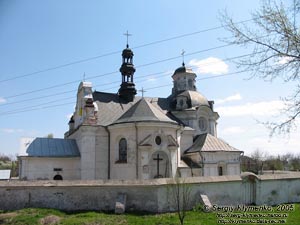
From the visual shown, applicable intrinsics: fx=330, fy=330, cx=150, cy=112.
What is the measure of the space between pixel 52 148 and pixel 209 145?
12.6 m

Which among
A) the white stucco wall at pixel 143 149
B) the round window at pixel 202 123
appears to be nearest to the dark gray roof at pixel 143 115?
the white stucco wall at pixel 143 149

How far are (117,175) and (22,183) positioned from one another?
9.42m

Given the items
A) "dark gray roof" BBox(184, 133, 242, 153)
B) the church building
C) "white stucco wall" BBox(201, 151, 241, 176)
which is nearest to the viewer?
the church building

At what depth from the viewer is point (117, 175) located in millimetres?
23969

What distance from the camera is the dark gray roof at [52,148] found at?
25.1 m

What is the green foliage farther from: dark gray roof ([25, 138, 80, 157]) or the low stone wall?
dark gray roof ([25, 138, 80, 157])

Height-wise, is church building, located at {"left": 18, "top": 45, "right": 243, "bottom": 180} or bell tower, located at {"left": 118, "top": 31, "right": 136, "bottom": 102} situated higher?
bell tower, located at {"left": 118, "top": 31, "right": 136, "bottom": 102}

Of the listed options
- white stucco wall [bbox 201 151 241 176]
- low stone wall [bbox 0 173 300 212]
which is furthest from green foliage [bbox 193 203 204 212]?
white stucco wall [bbox 201 151 241 176]

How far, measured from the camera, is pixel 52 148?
85.1 feet

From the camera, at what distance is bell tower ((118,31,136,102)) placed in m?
30.2

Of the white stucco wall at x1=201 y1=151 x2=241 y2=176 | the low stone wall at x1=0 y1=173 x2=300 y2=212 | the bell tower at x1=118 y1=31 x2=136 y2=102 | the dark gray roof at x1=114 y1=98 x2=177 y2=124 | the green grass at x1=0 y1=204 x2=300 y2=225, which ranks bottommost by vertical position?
the green grass at x1=0 y1=204 x2=300 y2=225

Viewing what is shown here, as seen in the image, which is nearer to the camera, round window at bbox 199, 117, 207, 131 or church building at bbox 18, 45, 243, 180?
church building at bbox 18, 45, 243, 180

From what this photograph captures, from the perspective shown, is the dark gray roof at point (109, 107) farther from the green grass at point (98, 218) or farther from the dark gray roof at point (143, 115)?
the green grass at point (98, 218)

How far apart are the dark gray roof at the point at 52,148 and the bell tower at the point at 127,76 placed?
642 cm
